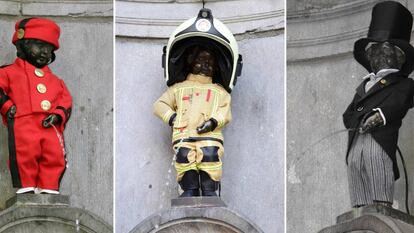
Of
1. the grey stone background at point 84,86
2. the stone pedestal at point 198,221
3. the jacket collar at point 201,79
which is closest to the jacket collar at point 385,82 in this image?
the jacket collar at point 201,79

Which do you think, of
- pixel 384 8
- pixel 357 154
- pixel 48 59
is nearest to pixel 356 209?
pixel 357 154

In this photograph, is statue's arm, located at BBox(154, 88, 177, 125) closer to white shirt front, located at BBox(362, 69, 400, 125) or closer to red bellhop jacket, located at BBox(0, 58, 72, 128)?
red bellhop jacket, located at BBox(0, 58, 72, 128)

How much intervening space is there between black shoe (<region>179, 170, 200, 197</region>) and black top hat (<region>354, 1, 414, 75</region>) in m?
1.14

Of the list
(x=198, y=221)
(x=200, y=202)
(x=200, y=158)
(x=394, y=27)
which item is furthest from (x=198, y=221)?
(x=394, y=27)

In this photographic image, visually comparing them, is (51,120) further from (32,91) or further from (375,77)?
(375,77)

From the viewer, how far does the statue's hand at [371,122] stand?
12.0 meters

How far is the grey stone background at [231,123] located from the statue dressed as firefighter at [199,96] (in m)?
0.29

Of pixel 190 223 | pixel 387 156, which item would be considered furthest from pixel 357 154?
pixel 190 223

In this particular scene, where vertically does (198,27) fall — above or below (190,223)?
above

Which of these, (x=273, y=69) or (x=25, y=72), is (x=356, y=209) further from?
(x=25, y=72)

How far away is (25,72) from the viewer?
12.3m

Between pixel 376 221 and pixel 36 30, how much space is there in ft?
7.20

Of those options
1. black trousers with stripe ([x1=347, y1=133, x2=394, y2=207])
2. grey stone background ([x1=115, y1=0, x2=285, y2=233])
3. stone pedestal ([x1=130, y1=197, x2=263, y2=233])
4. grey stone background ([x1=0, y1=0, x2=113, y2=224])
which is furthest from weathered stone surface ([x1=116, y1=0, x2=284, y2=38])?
stone pedestal ([x1=130, y1=197, x2=263, y2=233])

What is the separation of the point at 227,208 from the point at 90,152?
96 cm
